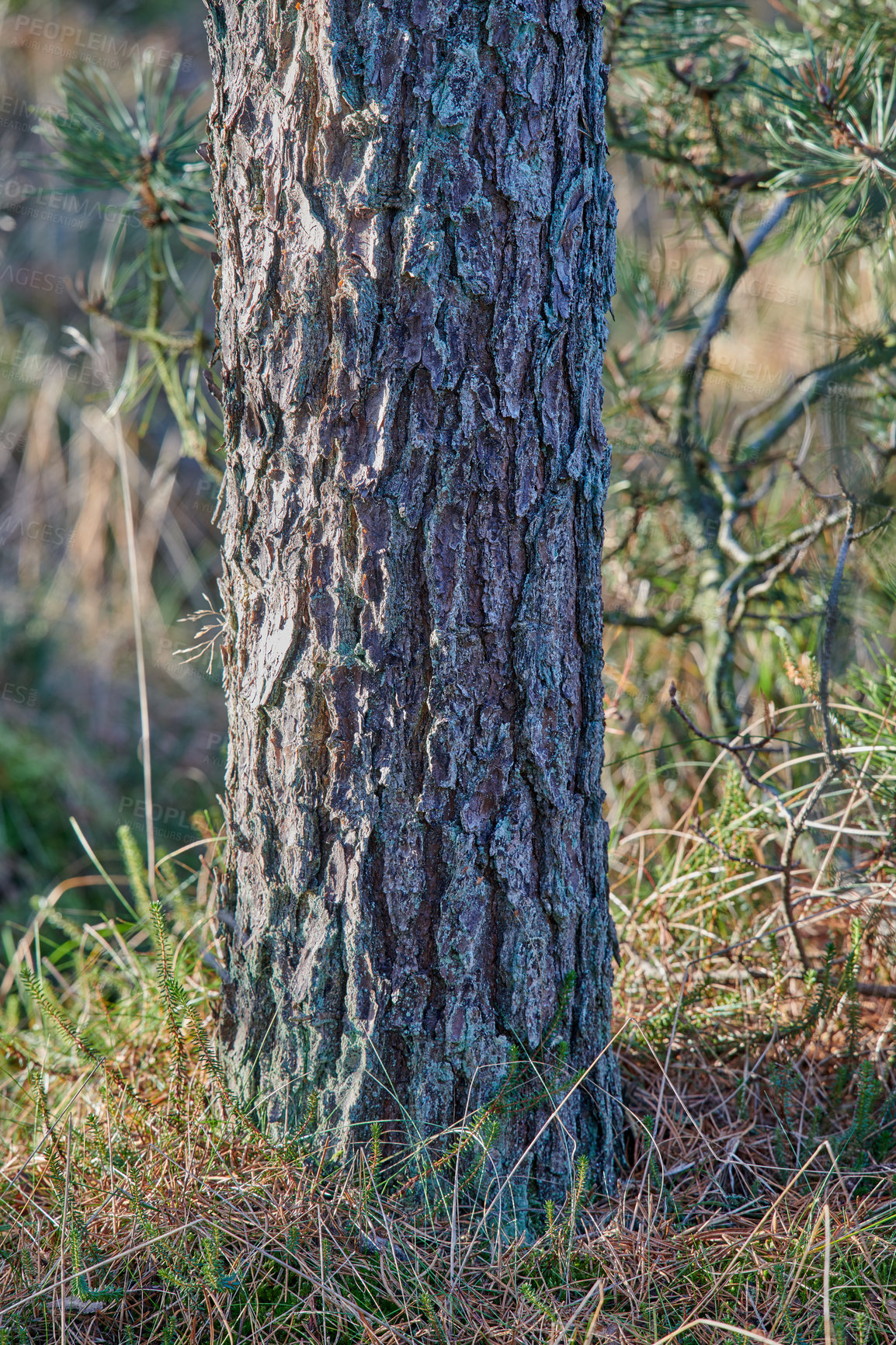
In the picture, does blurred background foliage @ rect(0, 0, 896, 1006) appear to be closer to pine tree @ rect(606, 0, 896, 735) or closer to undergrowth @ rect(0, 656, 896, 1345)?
pine tree @ rect(606, 0, 896, 735)

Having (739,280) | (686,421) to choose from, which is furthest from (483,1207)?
(739,280)

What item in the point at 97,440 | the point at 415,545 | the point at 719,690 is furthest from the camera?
the point at 97,440

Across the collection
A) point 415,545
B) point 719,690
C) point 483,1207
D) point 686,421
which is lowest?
point 483,1207

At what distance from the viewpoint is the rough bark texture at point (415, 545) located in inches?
35.5

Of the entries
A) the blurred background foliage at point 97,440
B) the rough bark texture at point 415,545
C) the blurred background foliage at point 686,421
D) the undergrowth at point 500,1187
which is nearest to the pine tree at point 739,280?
the blurred background foliage at point 686,421

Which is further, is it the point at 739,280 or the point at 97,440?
the point at 97,440

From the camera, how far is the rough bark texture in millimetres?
901

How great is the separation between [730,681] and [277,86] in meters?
1.30

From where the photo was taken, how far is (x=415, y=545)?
0.96 meters

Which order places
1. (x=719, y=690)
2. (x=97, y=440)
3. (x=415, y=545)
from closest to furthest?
(x=415, y=545)
(x=719, y=690)
(x=97, y=440)

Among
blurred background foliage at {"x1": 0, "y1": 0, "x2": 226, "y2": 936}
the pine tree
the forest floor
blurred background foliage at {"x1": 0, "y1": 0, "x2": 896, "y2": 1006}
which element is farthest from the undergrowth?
blurred background foliage at {"x1": 0, "y1": 0, "x2": 226, "y2": 936}

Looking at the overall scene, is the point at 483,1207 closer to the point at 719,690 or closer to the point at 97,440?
the point at 719,690

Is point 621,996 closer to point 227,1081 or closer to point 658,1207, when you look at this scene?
point 658,1207

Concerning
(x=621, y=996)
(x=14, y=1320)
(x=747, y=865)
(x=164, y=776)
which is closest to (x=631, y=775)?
(x=747, y=865)
